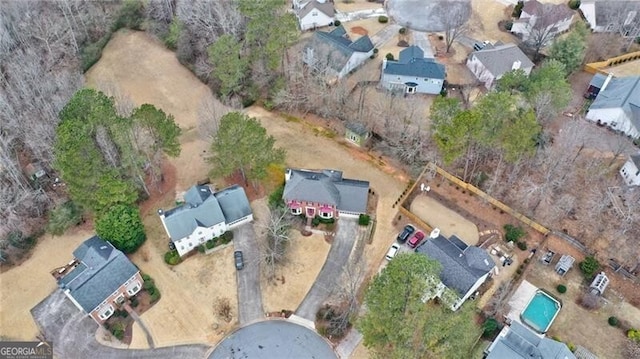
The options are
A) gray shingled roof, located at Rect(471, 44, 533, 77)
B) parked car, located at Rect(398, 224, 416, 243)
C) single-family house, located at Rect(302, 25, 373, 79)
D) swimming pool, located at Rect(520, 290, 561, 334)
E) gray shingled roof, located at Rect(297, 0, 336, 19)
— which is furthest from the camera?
gray shingled roof, located at Rect(297, 0, 336, 19)

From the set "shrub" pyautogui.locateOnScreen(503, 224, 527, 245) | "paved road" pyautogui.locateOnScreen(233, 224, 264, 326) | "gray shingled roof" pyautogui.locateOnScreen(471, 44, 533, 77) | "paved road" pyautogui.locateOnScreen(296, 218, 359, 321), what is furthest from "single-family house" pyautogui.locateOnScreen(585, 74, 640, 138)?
"paved road" pyautogui.locateOnScreen(233, 224, 264, 326)

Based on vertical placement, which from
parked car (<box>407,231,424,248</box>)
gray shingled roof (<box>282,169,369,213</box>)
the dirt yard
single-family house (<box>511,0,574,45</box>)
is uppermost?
single-family house (<box>511,0,574,45</box>)

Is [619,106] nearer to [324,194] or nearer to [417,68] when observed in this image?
→ [417,68]

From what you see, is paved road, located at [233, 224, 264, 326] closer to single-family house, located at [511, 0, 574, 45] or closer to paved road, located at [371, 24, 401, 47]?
paved road, located at [371, 24, 401, 47]

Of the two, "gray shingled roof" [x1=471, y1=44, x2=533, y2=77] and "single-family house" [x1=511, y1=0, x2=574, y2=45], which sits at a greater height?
"single-family house" [x1=511, y1=0, x2=574, y2=45]

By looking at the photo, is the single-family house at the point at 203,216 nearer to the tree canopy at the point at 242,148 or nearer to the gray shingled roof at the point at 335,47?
the tree canopy at the point at 242,148

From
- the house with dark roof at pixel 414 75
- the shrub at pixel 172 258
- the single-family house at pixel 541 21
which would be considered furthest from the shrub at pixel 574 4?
the shrub at pixel 172 258
